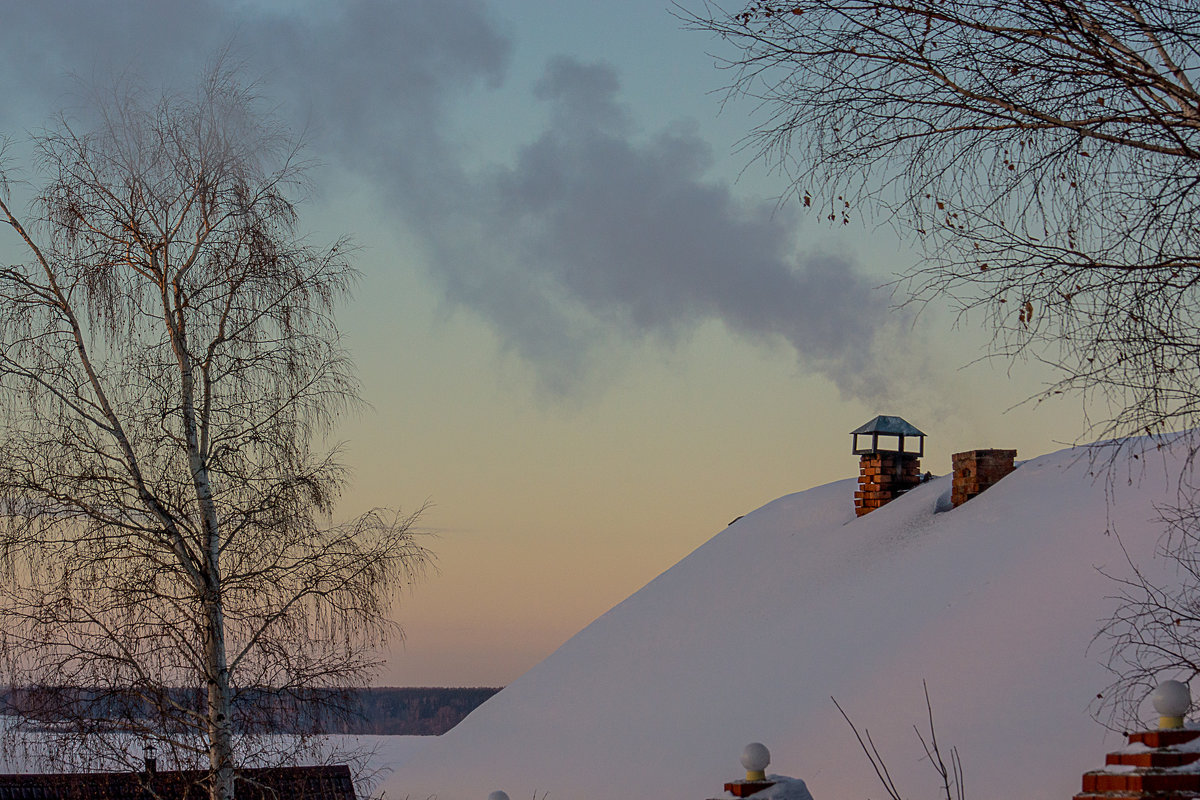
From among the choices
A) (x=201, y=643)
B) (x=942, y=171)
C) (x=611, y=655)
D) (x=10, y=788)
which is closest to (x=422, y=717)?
(x=10, y=788)

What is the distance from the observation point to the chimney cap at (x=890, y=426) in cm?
1584

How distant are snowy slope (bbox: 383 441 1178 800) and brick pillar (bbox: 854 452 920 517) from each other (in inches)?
12.6

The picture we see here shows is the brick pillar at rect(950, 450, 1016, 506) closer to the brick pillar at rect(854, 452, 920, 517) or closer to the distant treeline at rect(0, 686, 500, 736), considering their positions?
the brick pillar at rect(854, 452, 920, 517)

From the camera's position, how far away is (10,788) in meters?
19.2

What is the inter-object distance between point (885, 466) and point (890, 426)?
527 millimetres

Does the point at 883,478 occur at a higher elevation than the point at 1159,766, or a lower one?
higher

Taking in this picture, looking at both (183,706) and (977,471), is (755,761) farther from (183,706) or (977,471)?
(977,471)

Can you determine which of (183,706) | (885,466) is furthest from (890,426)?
(183,706)

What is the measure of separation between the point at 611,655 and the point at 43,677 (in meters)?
6.59

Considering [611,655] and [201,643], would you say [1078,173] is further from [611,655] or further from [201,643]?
[611,655]

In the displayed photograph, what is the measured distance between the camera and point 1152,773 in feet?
16.4

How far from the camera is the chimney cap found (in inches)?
624

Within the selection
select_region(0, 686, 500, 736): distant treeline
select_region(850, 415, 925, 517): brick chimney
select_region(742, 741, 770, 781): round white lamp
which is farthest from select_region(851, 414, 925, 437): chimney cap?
select_region(742, 741, 770, 781): round white lamp

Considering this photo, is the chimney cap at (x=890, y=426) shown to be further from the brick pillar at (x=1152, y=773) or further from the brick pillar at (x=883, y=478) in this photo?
the brick pillar at (x=1152, y=773)
